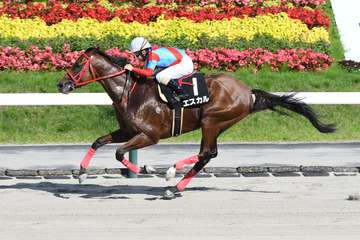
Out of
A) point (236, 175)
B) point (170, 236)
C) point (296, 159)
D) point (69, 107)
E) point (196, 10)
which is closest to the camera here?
point (170, 236)

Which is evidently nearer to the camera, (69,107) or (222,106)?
(222,106)

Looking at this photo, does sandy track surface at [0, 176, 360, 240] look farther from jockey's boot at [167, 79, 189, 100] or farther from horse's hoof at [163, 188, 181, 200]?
jockey's boot at [167, 79, 189, 100]

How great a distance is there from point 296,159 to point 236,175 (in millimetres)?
1345

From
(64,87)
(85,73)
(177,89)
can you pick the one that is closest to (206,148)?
(177,89)

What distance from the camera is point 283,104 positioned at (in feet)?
35.8

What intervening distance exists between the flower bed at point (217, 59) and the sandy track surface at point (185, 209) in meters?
4.66

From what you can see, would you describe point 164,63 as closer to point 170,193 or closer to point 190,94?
point 190,94

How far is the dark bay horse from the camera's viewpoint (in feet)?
34.2

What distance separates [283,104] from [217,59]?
5.37m

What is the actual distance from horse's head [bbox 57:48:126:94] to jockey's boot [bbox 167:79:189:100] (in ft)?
1.75

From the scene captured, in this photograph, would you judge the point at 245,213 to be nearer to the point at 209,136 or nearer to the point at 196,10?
the point at 209,136

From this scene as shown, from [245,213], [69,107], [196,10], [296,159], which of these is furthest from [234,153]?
[196,10]

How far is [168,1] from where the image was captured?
18891mm

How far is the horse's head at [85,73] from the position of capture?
1049 cm
